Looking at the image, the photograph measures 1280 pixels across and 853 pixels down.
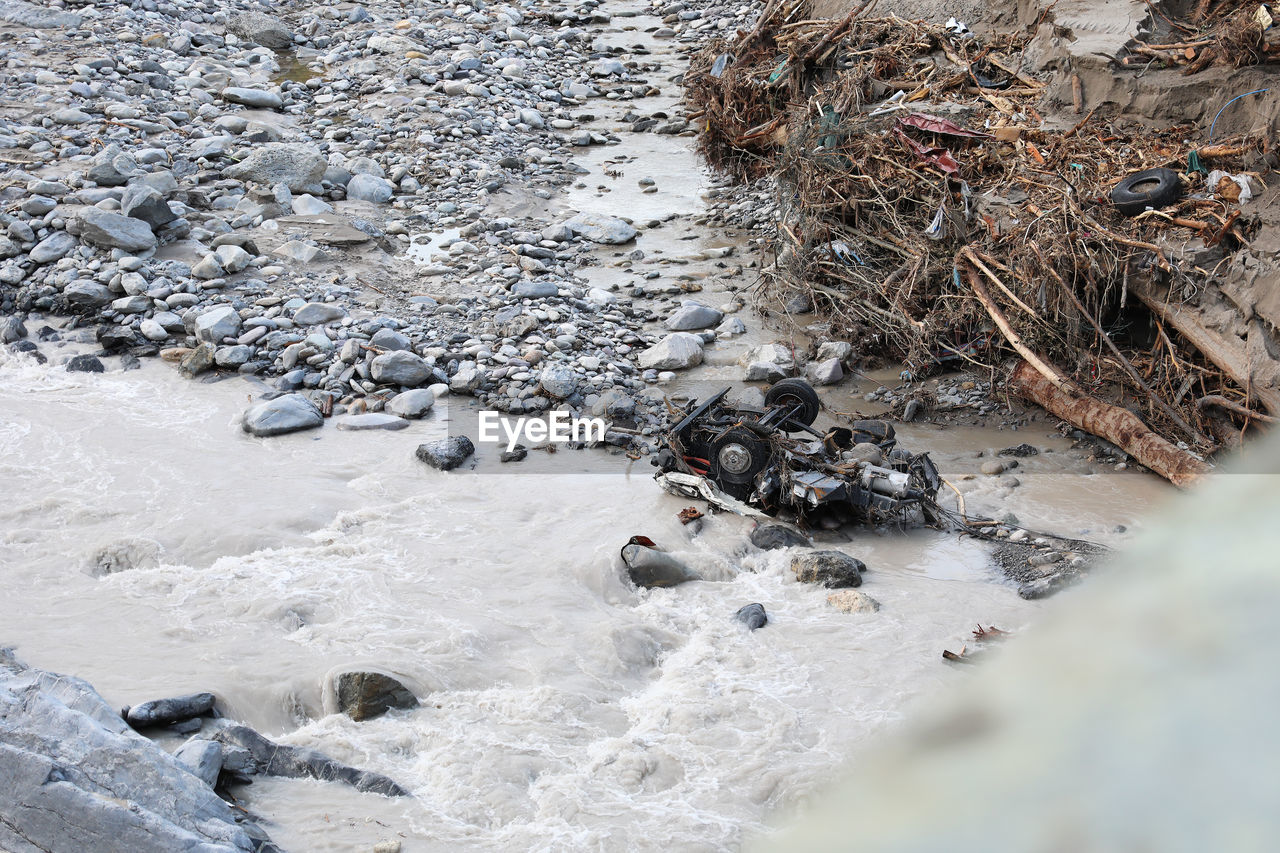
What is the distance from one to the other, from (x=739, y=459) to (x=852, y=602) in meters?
1.29

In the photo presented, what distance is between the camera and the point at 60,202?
32.8 feet

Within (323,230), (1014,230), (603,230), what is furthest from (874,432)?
(323,230)

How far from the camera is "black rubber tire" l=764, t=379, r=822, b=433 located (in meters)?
7.19

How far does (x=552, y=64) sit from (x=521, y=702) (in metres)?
13.0

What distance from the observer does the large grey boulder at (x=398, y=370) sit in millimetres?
8141

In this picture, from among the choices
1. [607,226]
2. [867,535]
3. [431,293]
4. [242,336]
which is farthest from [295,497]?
[607,226]

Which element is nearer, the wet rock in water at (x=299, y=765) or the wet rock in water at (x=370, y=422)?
the wet rock in water at (x=299, y=765)

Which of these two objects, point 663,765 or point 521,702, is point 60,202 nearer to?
point 521,702

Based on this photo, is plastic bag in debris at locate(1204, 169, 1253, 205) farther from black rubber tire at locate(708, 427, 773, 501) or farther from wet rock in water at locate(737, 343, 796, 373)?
black rubber tire at locate(708, 427, 773, 501)

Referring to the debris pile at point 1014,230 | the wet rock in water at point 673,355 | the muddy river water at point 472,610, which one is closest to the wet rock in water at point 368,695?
the muddy river water at point 472,610

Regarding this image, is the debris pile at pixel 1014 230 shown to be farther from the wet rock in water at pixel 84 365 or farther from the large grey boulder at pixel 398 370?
the wet rock in water at pixel 84 365

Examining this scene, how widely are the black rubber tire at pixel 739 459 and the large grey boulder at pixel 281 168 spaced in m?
6.94

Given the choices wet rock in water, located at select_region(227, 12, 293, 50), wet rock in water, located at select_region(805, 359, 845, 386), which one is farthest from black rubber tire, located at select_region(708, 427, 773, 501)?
wet rock in water, located at select_region(227, 12, 293, 50)

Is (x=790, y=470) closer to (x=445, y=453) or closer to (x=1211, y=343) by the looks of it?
(x=445, y=453)
